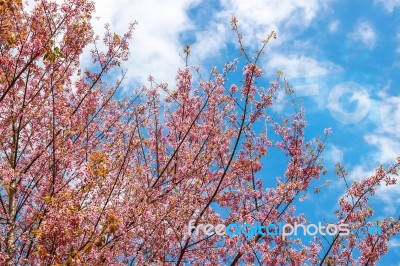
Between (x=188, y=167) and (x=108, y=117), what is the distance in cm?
380

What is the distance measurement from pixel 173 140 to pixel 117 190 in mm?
4924

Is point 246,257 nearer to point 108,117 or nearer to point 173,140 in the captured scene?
point 173,140

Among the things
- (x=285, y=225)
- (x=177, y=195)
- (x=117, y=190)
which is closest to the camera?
(x=117, y=190)

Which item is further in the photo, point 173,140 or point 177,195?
point 173,140

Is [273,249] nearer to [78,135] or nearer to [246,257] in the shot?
[246,257]

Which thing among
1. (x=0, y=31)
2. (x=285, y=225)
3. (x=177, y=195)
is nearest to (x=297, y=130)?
(x=285, y=225)

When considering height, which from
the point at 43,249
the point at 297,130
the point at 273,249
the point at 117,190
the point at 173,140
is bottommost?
the point at 43,249

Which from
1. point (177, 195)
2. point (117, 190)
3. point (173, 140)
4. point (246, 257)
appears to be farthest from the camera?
point (173, 140)

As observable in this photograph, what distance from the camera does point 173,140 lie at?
13.5m

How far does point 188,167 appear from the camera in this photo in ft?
35.9

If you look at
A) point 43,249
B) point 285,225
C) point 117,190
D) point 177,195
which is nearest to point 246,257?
point 285,225

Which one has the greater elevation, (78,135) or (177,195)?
(78,135)

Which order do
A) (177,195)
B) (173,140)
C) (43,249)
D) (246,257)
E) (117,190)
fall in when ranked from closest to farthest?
(43,249), (117,190), (177,195), (246,257), (173,140)

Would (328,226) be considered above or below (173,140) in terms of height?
below
